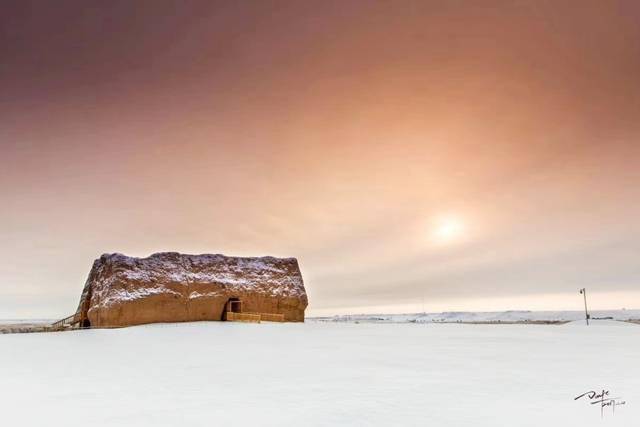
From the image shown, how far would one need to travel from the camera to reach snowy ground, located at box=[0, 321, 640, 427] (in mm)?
5379

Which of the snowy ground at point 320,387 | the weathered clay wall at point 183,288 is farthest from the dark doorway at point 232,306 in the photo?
the snowy ground at point 320,387

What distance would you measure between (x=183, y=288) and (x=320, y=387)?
2216 centimetres

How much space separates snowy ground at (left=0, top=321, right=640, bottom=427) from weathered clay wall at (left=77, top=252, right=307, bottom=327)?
13.6 meters

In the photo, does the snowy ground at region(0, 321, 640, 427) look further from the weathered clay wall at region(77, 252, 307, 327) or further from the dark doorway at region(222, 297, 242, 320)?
the dark doorway at region(222, 297, 242, 320)

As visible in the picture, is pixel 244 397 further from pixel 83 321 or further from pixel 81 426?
pixel 83 321

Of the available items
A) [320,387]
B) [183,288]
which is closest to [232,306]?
[183,288]

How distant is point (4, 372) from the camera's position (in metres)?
9.57

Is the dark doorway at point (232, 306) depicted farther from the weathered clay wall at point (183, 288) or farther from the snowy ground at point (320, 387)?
the snowy ground at point (320, 387)

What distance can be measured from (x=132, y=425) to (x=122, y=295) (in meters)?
22.7

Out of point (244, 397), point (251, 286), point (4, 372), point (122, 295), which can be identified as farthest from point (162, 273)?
point (244, 397)

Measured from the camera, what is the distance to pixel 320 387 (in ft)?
23.6

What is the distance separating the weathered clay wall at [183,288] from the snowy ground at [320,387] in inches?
535

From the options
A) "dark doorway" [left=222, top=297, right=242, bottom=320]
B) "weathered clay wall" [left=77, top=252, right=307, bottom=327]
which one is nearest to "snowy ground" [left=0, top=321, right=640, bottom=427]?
"weathered clay wall" [left=77, top=252, right=307, bottom=327]

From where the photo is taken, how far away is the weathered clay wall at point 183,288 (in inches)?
1017
